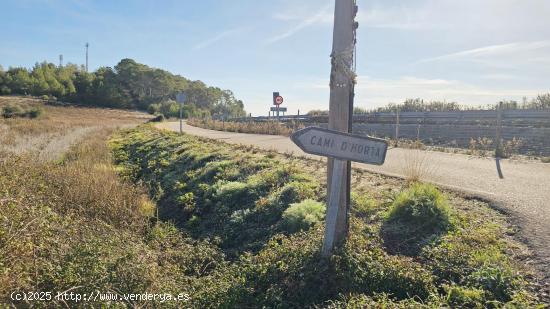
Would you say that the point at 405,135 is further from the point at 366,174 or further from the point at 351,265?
the point at 351,265

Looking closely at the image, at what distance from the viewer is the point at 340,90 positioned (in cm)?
427

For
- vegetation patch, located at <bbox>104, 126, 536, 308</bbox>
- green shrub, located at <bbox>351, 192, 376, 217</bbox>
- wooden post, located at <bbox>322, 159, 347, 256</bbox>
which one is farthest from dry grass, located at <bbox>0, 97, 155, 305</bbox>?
green shrub, located at <bbox>351, 192, 376, 217</bbox>

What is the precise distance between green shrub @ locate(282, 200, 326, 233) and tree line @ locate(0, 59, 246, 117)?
254 feet

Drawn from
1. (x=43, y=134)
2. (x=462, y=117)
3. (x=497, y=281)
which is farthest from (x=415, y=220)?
(x=43, y=134)

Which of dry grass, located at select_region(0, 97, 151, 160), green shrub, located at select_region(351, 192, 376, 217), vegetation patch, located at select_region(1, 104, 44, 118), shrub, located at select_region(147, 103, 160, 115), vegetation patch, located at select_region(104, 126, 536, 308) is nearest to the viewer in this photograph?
vegetation patch, located at select_region(104, 126, 536, 308)

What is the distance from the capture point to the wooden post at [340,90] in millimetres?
4129

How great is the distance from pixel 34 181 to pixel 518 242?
24.1 feet

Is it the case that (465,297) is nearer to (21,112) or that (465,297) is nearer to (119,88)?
(21,112)

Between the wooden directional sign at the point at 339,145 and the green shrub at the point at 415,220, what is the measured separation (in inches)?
48.2

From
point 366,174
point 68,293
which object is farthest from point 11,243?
point 366,174

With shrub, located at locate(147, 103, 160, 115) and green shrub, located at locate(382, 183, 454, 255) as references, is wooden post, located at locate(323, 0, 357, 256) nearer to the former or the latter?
green shrub, located at locate(382, 183, 454, 255)

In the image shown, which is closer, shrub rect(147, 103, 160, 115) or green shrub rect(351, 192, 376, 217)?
green shrub rect(351, 192, 376, 217)

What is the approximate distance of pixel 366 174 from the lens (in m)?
8.17

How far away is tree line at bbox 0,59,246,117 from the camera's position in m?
89.3
